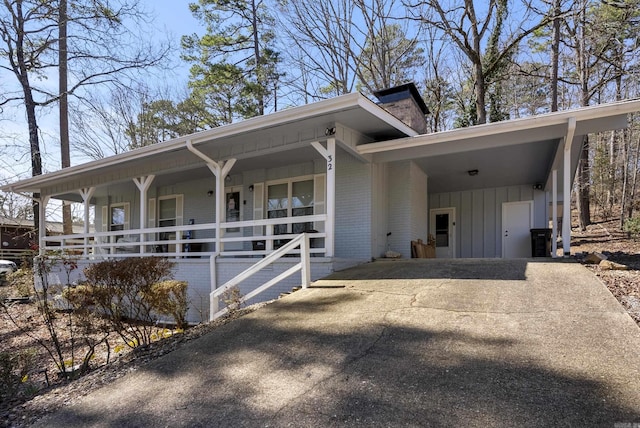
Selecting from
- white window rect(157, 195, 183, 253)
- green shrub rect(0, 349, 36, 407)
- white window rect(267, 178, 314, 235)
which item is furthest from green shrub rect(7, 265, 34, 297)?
white window rect(267, 178, 314, 235)

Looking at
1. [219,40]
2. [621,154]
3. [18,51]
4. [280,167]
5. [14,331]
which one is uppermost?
[219,40]

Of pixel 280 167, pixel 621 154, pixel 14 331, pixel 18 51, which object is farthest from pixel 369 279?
pixel 621 154

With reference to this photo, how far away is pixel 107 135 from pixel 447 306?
23.9 metres

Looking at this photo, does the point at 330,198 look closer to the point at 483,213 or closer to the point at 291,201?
the point at 291,201

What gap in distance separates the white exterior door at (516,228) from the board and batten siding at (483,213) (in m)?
0.12

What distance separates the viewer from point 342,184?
9.13 m

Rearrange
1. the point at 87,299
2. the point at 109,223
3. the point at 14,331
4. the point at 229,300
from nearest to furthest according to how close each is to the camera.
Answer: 1. the point at 87,299
2. the point at 229,300
3. the point at 14,331
4. the point at 109,223

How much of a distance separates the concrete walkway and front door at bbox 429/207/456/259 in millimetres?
7450

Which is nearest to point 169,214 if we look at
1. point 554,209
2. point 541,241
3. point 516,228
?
point 516,228

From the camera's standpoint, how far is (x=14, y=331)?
8.32 metres

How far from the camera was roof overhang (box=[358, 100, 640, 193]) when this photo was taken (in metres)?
6.54

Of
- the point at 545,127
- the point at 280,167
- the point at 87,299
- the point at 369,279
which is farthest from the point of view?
the point at 280,167

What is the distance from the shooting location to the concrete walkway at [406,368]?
8.39 ft

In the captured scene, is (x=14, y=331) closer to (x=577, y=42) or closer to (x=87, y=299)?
(x=87, y=299)
